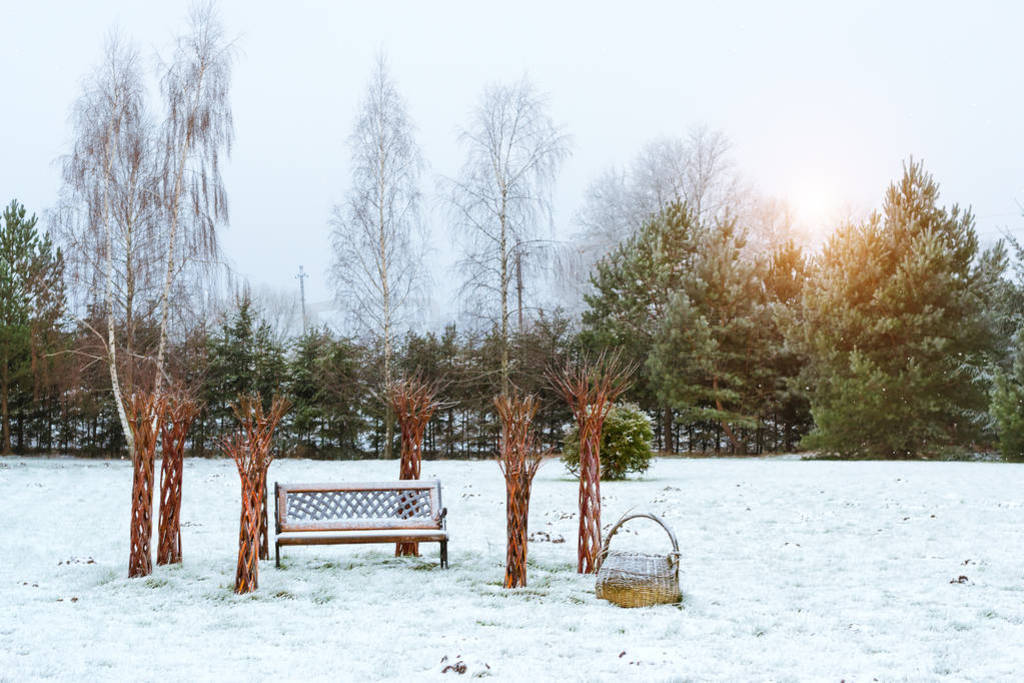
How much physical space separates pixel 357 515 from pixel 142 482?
1.69 meters

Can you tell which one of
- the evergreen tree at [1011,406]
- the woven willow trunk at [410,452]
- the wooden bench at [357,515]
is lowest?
the wooden bench at [357,515]

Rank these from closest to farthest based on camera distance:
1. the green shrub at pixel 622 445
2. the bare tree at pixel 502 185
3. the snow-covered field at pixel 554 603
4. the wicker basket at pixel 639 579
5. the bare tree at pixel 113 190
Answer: the snow-covered field at pixel 554 603
the wicker basket at pixel 639 579
the green shrub at pixel 622 445
the bare tree at pixel 113 190
the bare tree at pixel 502 185

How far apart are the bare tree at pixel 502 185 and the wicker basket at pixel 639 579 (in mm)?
13371

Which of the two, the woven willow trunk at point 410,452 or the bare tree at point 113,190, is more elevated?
the bare tree at point 113,190

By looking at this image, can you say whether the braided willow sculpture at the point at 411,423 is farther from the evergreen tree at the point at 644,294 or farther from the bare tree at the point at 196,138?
the evergreen tree at the point at 644,294

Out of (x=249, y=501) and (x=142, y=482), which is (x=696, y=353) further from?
(x=249, y=501)

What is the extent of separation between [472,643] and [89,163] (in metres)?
15.5

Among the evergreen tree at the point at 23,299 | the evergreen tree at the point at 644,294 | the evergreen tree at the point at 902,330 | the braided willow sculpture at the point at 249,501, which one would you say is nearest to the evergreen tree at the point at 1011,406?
the evergreen tree at the point at 902,330

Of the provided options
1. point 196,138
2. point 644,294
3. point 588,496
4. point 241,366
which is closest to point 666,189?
point 644,294

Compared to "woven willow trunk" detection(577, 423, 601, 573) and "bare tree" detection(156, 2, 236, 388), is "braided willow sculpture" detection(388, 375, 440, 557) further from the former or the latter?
"bare tree" detection(156, 2, 236, 388)

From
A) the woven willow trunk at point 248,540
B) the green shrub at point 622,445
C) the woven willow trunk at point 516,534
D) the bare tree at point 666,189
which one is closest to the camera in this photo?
the woven willow trunk at point 248,540

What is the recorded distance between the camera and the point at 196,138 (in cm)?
1698

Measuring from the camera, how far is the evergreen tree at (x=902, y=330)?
16406 mm

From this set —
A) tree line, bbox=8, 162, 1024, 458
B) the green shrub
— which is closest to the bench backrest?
the green shrub
